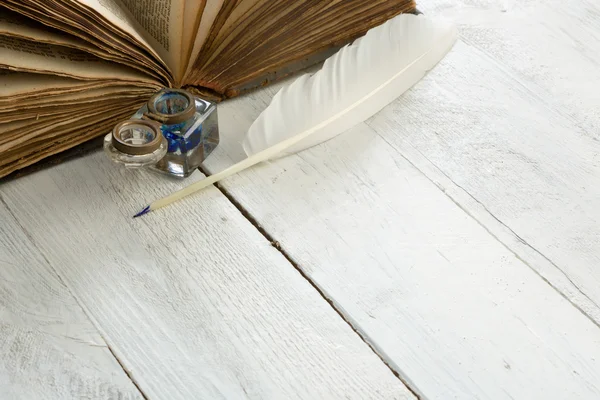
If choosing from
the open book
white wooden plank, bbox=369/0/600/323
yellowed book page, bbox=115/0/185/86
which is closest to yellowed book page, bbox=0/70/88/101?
the open book

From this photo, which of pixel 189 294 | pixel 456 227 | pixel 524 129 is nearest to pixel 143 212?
pixel 189 294

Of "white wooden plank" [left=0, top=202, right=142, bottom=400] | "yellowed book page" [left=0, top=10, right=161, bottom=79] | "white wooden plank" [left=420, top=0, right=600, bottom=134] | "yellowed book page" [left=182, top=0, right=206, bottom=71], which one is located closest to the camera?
"white wooden plank" [left=0, top=202, right=142, bottom=400]

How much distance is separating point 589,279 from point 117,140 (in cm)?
51

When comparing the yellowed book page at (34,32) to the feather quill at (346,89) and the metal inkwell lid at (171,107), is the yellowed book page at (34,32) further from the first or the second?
the feather quill at (346,89)

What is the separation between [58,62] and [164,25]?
0.14 meters

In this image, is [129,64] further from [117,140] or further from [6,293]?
[6,293]

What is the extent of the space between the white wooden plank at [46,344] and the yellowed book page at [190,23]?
0.97 ft

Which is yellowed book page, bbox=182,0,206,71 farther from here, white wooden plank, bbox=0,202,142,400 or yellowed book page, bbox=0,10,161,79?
white wooden plank, bbox=0,202,142,400

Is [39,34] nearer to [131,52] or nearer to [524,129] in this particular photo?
[131,52]

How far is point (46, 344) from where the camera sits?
0.75m

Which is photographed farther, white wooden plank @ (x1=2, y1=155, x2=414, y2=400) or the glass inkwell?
the glass inkwell

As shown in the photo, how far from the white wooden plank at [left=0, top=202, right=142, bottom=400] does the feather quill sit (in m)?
0.14

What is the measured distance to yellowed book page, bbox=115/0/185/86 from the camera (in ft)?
3.08

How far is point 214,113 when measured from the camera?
932mm
